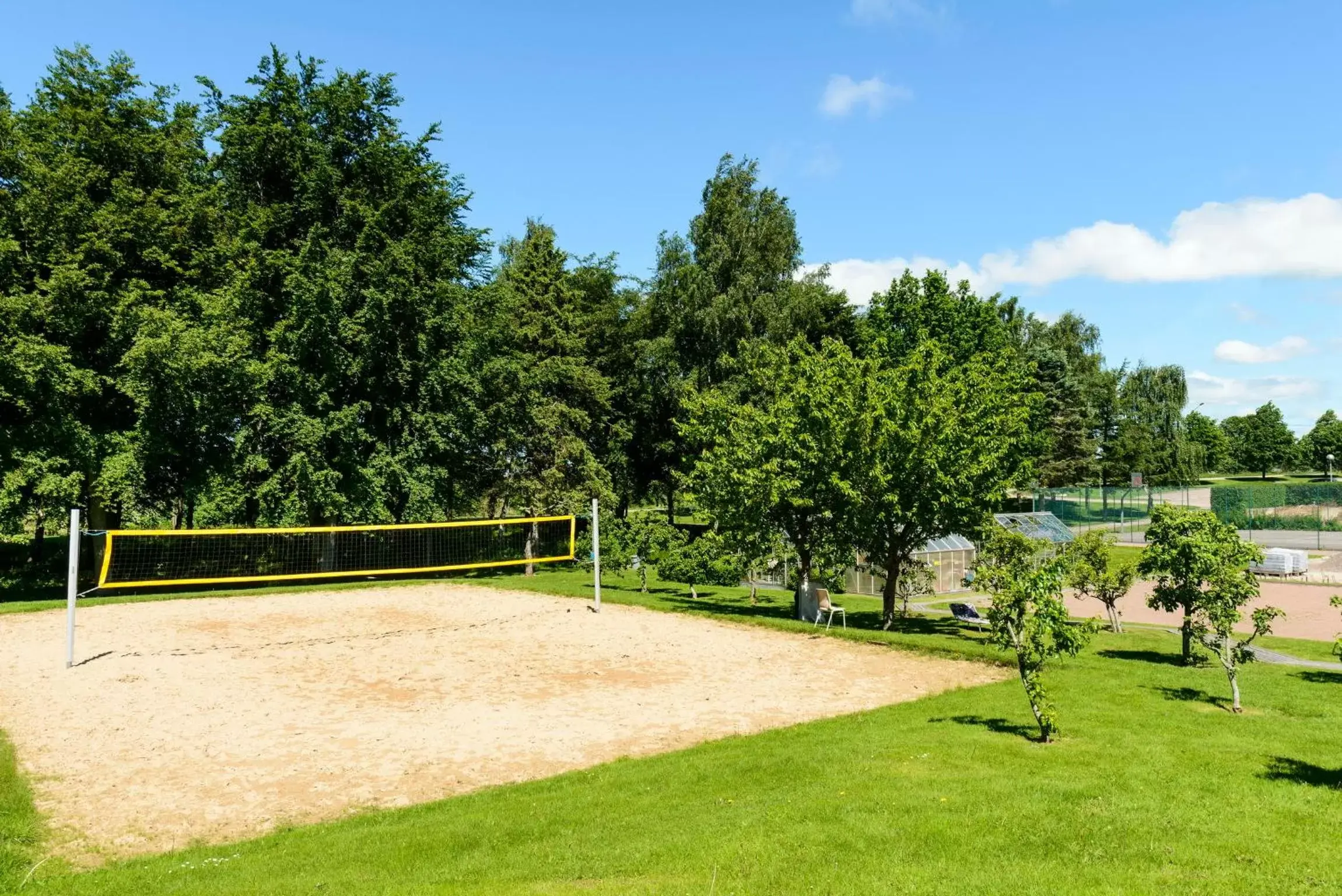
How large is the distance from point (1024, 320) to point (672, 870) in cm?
7162

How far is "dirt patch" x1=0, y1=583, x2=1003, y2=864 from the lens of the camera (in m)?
8.68

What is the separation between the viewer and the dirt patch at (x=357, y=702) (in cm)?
868

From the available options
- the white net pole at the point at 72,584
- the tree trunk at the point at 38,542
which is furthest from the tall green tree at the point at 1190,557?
the tree trunk at the point at 38,542

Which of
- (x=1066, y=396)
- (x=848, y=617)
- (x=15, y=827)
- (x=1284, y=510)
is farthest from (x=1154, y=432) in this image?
(x=15, y=827)

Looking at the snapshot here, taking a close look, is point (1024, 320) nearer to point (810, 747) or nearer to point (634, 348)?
point (634, 348)

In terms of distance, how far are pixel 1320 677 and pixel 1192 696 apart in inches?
186

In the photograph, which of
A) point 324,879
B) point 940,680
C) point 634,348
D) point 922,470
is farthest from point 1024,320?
point 324,879

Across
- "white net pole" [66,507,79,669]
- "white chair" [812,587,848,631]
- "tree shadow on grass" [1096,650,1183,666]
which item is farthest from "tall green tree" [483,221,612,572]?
"tree shadow on grass" [1096,650,1183,666]

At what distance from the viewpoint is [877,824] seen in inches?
256

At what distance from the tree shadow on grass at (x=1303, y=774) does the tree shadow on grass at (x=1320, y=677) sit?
23.6ft

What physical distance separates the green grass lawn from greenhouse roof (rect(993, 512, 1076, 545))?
26.5m

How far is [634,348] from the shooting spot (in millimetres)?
42438

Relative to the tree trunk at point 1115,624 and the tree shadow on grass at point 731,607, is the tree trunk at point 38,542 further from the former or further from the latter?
the tree trunk at point 1115,624

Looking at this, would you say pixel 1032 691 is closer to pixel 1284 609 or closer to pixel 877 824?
pixel 877 824
